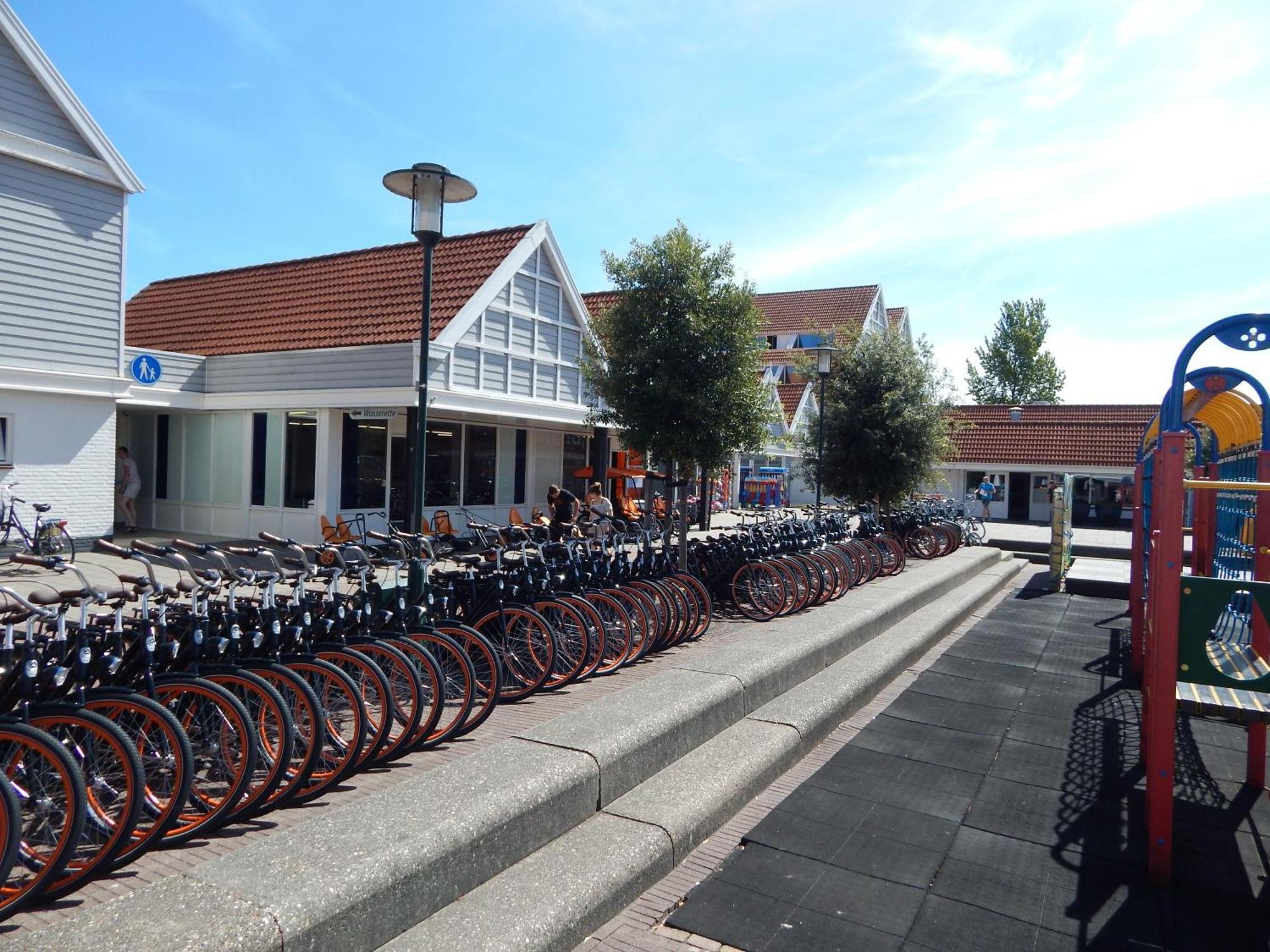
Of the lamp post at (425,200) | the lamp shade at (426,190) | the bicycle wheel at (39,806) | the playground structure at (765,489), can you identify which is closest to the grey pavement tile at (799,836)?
the bicycle wheel at (39,806)

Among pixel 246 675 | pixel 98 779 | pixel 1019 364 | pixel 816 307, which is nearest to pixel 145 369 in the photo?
pixel 246 675

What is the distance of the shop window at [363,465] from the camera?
14.1 metres

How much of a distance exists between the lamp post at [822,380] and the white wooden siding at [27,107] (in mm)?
10692

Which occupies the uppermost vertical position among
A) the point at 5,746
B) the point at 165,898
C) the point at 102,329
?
the point at 102,329

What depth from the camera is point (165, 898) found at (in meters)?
2.52

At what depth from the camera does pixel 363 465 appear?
1437 cm

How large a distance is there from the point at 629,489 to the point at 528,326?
669 cm

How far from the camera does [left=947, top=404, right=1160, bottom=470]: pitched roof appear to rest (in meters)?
31.5

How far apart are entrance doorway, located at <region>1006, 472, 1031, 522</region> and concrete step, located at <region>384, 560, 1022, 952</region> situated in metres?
28.8

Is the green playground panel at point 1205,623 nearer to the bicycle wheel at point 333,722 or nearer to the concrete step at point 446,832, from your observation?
the concrete step at point 446,832

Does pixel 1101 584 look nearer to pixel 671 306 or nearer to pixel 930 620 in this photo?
pixel 930 620

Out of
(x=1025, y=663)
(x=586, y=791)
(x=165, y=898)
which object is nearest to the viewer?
(x=165, y=898)

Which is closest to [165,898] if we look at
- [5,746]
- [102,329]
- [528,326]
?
[5,746]

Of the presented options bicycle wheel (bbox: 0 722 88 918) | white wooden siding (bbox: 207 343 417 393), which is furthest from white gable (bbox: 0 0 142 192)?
bicycle wheel (bbox: 0 722 88 918)
